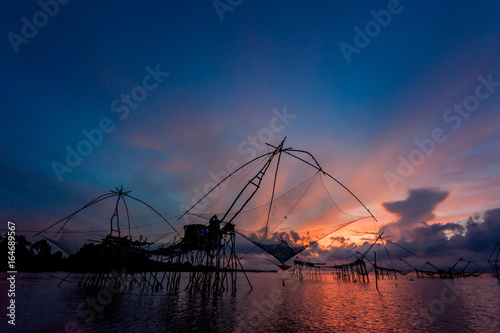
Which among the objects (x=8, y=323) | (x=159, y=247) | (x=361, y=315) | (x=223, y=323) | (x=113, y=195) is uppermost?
(x=113, y=195)

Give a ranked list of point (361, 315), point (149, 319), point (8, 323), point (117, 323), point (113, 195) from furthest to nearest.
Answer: point (113, 195) < point (361, 315) < point (149, 319) < point (117, 323) < point (8, 323)

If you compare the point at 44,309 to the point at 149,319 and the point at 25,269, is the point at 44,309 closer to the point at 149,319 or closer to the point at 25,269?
the point at 149,319

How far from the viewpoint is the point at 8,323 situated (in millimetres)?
9273

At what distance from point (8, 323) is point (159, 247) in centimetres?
1694

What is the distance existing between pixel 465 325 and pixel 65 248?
26573mm

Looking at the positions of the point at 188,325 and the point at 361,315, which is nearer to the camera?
the point at 188,325

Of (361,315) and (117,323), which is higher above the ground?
(117,323)

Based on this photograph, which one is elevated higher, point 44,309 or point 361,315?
point 44,309

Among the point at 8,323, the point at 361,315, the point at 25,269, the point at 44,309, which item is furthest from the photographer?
the point at 25,269

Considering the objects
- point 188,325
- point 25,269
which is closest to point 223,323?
point 188,325

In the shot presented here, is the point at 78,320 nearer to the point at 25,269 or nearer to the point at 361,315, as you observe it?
the point at 361,315

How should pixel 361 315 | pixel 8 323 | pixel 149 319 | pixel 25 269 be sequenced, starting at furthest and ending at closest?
pixel 25 269, pixel 361 315, pixel 149 319, pixel 8 323

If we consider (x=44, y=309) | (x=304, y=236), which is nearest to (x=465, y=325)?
(x=304, y=236)

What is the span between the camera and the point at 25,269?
51.4 m
